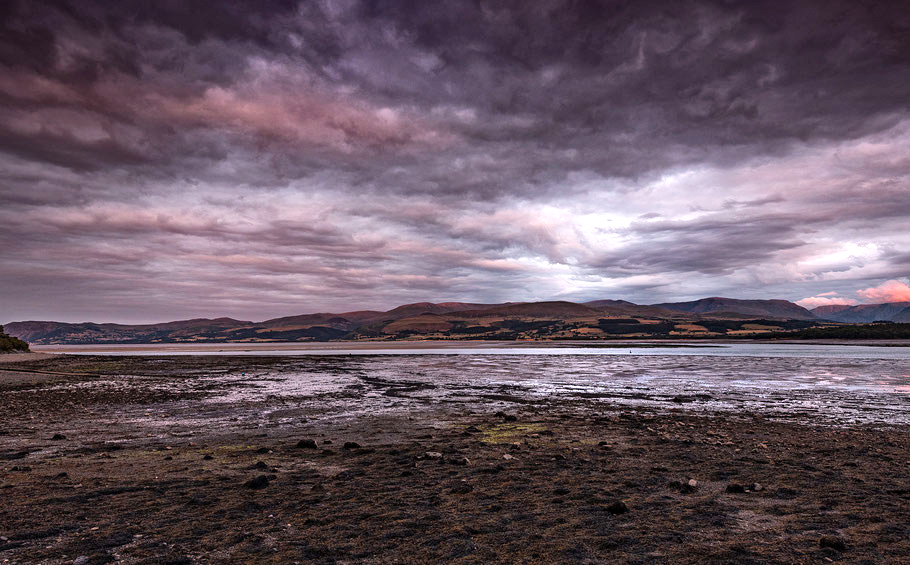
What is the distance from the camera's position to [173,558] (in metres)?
6.80

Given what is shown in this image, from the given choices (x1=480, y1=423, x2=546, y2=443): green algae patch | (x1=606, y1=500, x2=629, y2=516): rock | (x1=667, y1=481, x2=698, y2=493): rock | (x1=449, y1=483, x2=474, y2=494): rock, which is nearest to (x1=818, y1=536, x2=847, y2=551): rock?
(x1=606, y1=500, x2=629, y2=516): rock

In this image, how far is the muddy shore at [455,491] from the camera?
718 centimetres

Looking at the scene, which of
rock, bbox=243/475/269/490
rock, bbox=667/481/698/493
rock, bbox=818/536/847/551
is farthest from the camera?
rock, bbox=243/475/269/490

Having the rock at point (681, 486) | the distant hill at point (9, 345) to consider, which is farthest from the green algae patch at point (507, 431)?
the distant hill at point (9, 345)

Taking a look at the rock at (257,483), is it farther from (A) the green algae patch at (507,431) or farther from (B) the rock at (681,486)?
(B) the rock at (681,486)

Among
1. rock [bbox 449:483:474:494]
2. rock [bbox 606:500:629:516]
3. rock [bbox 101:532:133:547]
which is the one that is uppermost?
rock [bbox 101:532:133:547]

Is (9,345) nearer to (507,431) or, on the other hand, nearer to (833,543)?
(507,431)

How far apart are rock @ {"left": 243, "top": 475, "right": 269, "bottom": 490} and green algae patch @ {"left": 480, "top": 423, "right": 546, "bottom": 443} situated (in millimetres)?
7455

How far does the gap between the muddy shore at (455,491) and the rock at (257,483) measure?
0.03 metres

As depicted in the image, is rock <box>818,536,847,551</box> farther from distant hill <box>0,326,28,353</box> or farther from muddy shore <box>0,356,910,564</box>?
distant hill <box>0,326,28,353</box>

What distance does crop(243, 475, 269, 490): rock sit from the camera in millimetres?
10430

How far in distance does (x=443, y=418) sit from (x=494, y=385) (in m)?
16.6

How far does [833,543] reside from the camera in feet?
23.1

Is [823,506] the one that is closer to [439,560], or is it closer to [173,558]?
[439,560]
